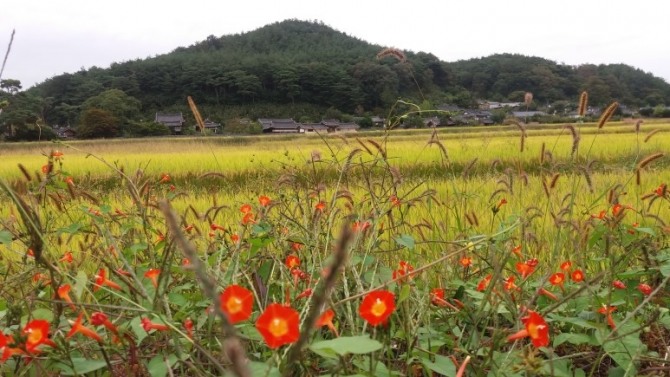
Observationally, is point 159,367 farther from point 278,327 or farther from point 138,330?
point 278,327

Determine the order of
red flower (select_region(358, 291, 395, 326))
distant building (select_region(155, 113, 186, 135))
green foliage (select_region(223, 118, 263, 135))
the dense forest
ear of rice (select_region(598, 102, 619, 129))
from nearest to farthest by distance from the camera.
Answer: red flower (select_region(358, 291, 395, 326)), ear of rice (select_region(598, 102, 619, 129)), the dense forest, green foliage (select_region(223, 118, 263, 135)), distant building (select_region(155, 113, 186, 135))

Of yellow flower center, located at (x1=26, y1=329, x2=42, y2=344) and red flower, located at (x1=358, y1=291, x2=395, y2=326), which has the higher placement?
red flower, located at (x1=358, y1=291, x2=395, y2=326)

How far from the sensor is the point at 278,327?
18.8 inches

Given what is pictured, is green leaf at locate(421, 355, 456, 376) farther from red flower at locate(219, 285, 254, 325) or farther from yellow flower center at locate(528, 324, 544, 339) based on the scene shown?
red flower at locate(219, 285, 254, 325)

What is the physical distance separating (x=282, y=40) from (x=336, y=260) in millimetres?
77475

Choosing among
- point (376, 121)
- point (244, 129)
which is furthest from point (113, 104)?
point (376, 121)

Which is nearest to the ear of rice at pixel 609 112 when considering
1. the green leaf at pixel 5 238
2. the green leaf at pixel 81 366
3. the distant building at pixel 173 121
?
the green leaf at pixel 81 366

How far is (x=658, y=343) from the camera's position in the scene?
4.08 ft

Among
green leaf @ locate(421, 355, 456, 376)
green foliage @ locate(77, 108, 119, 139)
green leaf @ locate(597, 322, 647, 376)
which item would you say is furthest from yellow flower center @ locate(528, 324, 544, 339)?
green foliage @ locate(77, 108, 119, 139)

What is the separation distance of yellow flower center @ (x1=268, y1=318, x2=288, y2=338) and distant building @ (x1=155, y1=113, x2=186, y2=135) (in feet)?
104

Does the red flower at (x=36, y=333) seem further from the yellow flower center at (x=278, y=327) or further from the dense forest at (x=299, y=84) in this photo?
the dense forest at (x=299, y=84)

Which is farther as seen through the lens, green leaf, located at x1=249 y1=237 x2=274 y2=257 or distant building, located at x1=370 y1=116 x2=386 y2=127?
distant building, located at x1=370 y1=116 x2=386 y2=127

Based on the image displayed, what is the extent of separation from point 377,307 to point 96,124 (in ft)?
81.8

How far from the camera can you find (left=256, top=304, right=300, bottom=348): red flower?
457 mm
